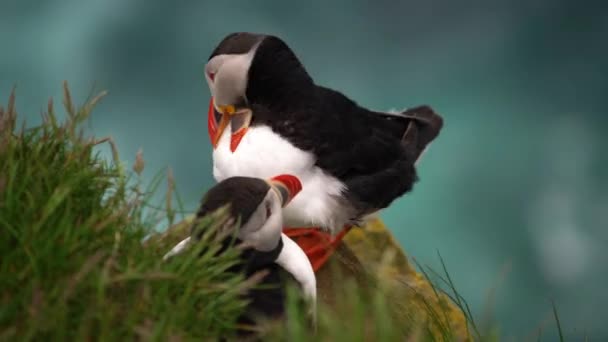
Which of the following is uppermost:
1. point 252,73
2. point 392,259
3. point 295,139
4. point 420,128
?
point 252,73

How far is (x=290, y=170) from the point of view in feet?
12.5

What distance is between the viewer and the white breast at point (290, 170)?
3787mm

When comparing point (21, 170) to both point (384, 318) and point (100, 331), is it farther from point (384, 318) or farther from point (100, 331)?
point (384, 318)

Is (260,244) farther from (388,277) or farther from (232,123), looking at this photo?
(232,123)

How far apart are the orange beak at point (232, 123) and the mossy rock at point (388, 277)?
462mm

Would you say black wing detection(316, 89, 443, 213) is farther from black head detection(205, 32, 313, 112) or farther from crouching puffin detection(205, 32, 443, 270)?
black head detection(205, 32, 313, 112)

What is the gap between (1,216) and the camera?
2369mm

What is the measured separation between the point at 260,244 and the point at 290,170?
3.52 ft

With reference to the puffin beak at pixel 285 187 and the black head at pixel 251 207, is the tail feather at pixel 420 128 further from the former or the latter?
the black head at pixel 251 207

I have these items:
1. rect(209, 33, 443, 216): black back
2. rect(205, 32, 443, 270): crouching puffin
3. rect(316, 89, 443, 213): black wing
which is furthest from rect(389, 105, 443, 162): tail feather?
rect(205, 32, 443, 270): crouching puffin

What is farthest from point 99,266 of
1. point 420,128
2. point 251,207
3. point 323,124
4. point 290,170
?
point 420,128

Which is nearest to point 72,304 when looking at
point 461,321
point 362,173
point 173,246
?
point 173,246

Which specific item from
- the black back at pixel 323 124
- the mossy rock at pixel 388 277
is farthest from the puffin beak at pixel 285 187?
the black back at pixel 323 124

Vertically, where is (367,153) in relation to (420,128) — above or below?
above
